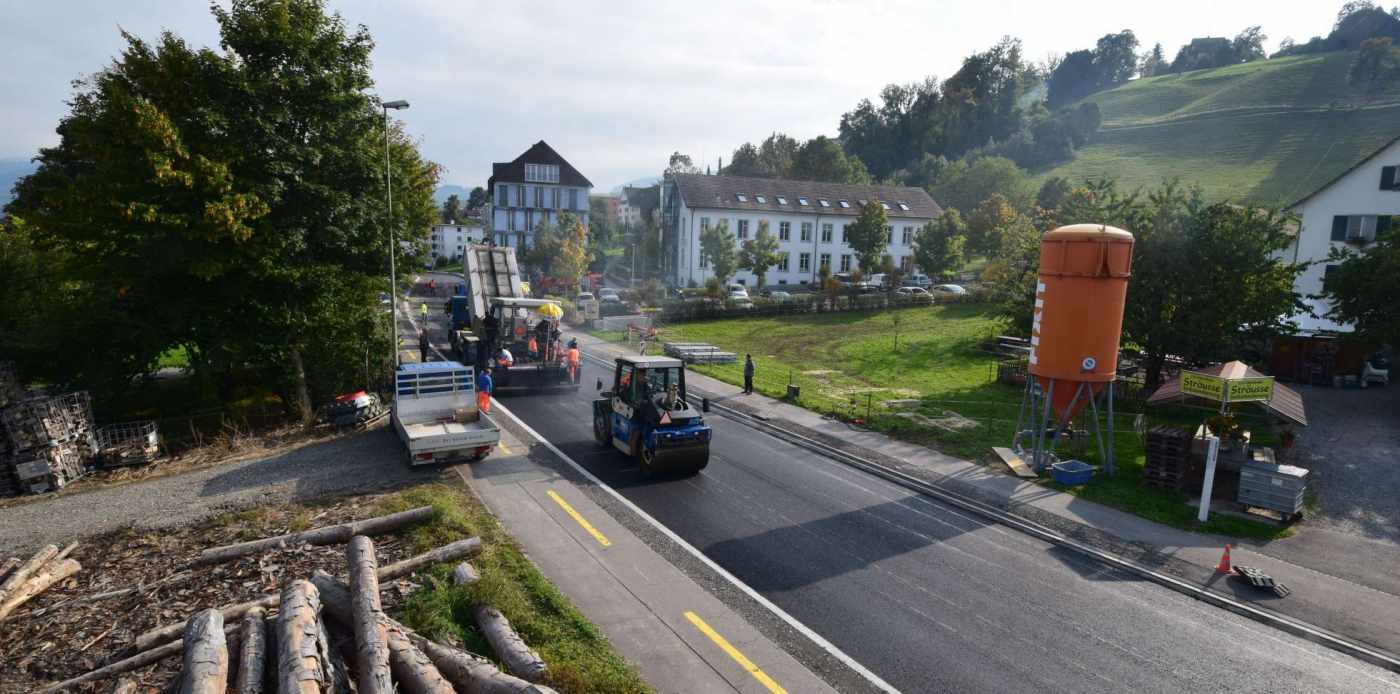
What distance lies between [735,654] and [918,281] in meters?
54.9

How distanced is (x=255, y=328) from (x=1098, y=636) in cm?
2066

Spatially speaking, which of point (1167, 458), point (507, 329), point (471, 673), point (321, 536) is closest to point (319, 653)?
point (471, 673)

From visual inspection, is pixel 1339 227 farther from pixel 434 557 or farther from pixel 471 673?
pixel 471 673

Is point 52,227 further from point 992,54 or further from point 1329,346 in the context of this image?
point 992,54

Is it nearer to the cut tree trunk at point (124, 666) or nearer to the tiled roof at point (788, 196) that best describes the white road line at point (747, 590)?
the cut tree trunk at point (124, 666)

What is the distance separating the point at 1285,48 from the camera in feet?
516

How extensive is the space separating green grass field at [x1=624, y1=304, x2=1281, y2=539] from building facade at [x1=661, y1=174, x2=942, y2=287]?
56.2 ft

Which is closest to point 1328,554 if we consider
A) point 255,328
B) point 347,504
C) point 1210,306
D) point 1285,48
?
point 1210,306

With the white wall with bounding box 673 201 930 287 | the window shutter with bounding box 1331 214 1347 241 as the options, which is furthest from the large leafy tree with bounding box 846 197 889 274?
the window shutter with bounding box 1331 214 1347 241

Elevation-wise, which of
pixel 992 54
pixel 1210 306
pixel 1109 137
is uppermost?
pixel 992 54

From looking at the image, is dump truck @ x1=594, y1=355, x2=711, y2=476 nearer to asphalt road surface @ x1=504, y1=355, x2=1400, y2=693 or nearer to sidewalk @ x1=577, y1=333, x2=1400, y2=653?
asphalt road surface @ x1=504, y1=355, x2=1400, y2=693

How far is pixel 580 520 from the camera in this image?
1328 cm

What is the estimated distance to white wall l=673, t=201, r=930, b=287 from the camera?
59.8 metres

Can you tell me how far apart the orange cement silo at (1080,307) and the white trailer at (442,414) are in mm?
13676
